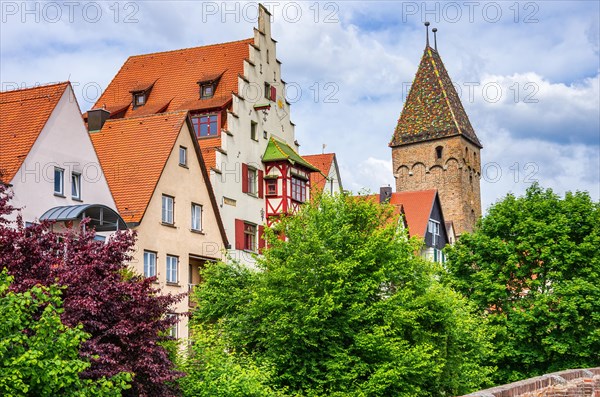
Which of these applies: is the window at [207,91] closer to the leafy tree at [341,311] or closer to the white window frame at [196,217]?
the white window frame at [196,217]

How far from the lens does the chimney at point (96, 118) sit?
37562 millimetres

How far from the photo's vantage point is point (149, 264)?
33656 millimetres

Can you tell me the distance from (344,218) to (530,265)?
14672 mm

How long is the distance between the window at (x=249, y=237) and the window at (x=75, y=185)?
38.7 ft

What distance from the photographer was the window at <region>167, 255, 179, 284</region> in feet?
114

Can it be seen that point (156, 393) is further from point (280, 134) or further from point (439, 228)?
point (439, 228)

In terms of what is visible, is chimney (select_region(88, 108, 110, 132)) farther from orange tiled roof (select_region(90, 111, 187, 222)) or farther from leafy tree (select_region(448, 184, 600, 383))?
leafy tree (select_region(448, 184, 600, 383))

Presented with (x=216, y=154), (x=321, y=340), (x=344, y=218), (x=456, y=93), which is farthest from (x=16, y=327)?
(x=456, y=93)

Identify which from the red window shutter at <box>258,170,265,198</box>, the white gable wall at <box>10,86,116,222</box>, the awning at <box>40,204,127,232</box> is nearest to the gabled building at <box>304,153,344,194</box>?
the red window shutter at <box>258,170,265,198</box>

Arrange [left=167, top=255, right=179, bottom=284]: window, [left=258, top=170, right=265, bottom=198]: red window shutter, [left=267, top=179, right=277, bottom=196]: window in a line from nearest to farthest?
[left=167, top=255, right=179, bottom=284]: window, [left=258, top=170, right=265, bottom=198]: red window shutter, [left=267, top=179, right=277, bottom=196]: window

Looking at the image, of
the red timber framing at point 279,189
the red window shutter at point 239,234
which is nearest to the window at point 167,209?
the red window shutter at point 239,234

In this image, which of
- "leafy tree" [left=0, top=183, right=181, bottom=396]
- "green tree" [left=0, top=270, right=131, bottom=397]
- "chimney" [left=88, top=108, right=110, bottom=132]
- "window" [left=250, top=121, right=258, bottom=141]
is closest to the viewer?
"green tree" [left=0, top=270, right=131, bottom=397]

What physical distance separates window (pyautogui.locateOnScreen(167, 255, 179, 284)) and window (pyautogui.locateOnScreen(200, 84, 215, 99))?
1074 cm

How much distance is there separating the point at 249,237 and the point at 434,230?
23.4 meters
